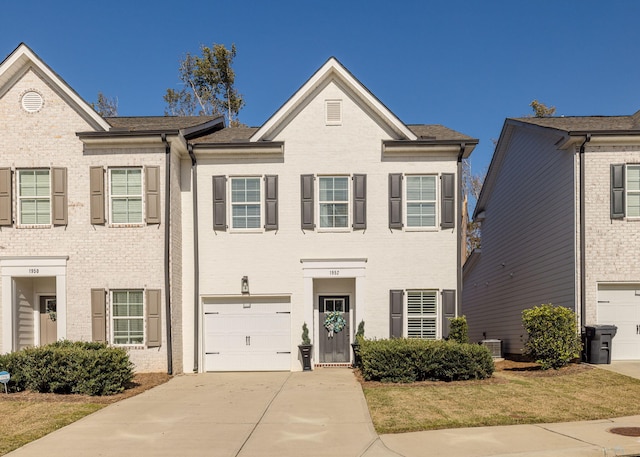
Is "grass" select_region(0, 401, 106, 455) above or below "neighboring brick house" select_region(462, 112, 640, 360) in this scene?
below

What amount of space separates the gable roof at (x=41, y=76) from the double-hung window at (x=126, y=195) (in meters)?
1.36

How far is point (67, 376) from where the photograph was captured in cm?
1284

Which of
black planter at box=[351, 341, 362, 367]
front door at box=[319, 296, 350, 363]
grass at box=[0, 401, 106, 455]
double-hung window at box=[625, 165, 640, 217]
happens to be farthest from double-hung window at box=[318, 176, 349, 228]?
grass at box=[0, 401, 106, 455]

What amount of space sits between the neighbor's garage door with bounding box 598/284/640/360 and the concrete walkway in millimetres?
6616

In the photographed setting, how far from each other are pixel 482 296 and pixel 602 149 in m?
11.5

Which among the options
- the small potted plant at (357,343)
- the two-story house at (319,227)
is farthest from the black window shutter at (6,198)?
the small potted plant at (357,343)

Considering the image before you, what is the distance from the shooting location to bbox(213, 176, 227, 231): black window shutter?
681 inches

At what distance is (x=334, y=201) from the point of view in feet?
57.1

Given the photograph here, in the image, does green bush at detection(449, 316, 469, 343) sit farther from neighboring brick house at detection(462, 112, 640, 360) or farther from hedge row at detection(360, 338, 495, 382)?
neighboring brick house at detection(462, 112, 640, 360)

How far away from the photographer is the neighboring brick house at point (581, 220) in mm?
16062

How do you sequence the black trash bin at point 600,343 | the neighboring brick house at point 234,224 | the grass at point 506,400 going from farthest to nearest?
the neighboring brick house at point 234,224, the black trash bin at point 600,343, the grass at point 506,400

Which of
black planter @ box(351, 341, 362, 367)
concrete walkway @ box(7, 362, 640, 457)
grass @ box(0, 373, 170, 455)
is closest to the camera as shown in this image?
concrete walkway @ box(7, 362, 640, 457)

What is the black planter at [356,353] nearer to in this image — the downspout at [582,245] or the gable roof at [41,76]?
the downspout at [582,245]

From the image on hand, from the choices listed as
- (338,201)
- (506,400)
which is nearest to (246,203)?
(338,201)
